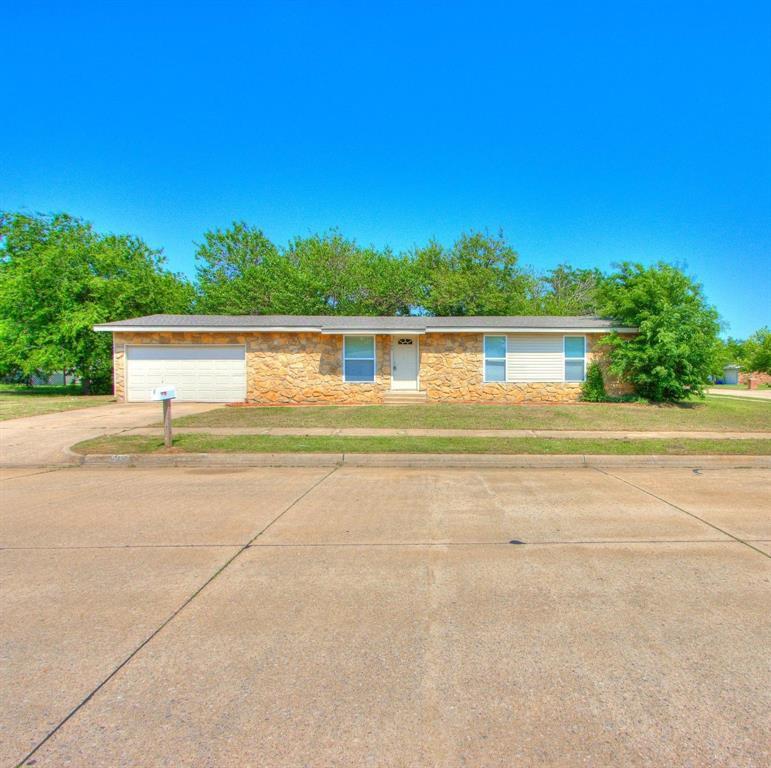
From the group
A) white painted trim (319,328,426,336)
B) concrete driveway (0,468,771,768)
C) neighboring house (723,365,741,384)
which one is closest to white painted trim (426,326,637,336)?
white painted trim (319,328,426,336)

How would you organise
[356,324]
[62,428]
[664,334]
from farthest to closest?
[356,324], [664,334], [62,428]

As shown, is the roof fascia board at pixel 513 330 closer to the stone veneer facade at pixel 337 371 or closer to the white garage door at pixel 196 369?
the stone veneer facade at pixel 337 371

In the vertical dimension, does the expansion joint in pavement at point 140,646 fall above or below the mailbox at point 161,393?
below

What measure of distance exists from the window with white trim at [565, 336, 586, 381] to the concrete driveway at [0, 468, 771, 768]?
42.1ft

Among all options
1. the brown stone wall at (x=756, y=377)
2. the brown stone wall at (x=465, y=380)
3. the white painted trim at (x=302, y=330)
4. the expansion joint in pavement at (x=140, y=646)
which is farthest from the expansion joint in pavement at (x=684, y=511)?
the brown stone wall at (x=756, y=377)

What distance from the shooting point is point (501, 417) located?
13.6 m

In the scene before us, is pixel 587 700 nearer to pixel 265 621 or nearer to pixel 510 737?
pixel 510 737

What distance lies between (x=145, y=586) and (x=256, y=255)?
36889 millimetres

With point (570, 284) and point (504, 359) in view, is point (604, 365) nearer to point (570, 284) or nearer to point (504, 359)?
point (504, 359)

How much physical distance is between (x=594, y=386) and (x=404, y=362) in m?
7.00

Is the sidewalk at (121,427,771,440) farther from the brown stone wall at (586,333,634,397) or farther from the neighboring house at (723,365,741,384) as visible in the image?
the neighboring house at (723,365,741,384)

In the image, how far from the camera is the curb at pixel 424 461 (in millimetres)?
8750

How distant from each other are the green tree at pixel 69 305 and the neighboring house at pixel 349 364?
5.06 meters

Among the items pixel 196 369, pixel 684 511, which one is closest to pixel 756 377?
pixel 196 369
